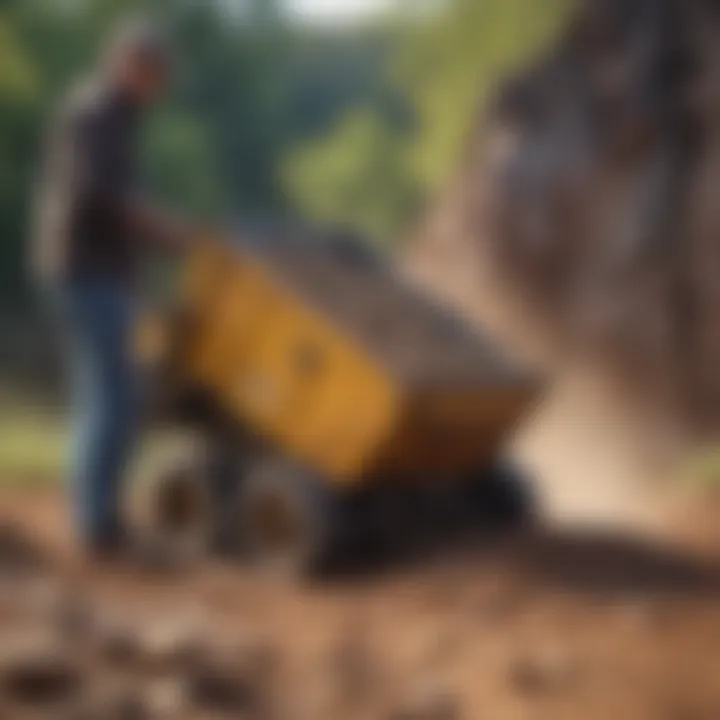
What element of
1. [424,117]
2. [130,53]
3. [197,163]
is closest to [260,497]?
[130,53]

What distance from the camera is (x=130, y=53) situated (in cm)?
307

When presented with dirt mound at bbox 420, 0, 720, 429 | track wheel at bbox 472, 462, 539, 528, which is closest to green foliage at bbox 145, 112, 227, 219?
dirt mound at bbox 420, 0, 720, 429

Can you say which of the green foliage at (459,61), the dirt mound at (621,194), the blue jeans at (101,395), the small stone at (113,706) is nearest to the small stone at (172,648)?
the small stone at (113,706)

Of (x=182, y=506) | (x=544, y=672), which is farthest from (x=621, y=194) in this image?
(x=544, y=672)

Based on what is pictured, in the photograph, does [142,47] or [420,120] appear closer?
[142,47]

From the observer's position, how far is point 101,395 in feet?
10.4

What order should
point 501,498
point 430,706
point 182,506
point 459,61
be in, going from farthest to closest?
point 459,61 → point 501,498 → point 182,506 → point 430,706

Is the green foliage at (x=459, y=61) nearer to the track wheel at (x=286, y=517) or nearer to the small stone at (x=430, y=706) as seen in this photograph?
the track wheel at (x=286, y=517)

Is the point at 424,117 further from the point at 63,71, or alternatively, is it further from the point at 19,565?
the point at 19,565

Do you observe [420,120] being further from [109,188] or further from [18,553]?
[18,553]

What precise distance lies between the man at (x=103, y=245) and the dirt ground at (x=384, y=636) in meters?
0.23

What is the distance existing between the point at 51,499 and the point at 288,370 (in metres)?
1.17

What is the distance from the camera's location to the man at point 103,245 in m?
3.07

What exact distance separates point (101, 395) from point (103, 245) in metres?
0.38
